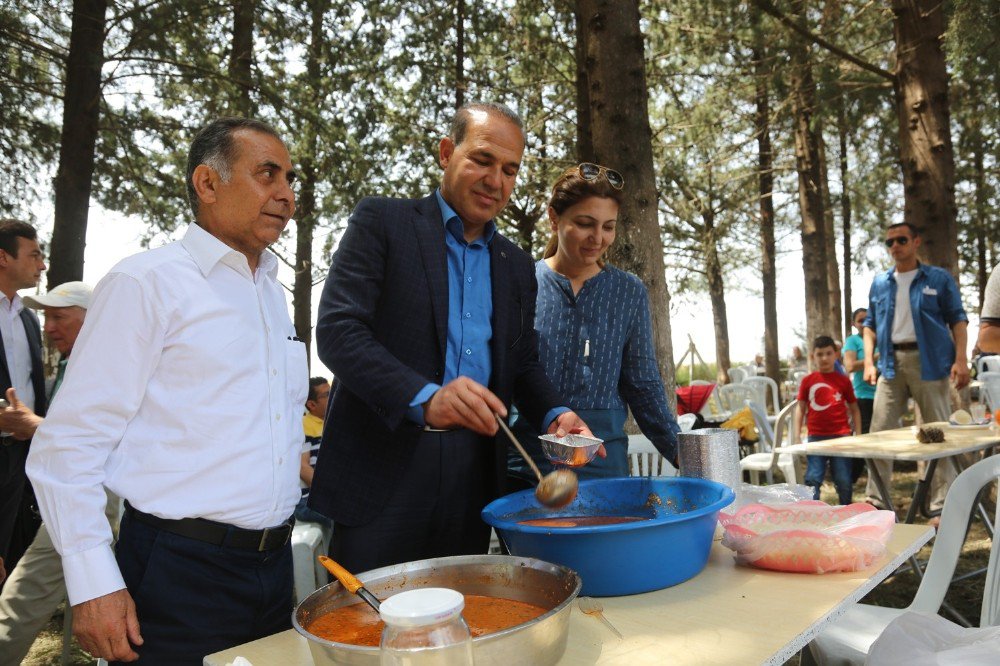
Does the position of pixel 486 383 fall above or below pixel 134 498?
above

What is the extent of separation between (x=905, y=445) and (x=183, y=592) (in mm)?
3903

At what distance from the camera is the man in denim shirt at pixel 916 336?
5.41m

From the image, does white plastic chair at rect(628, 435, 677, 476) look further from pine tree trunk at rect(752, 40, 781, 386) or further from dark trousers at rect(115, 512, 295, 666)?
pine tree trunk at rect(752, 40, 781, 386)

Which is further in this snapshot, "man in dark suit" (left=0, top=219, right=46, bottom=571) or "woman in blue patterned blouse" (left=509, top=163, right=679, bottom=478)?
"man in dark suit" (left=0, top=219, right=46, bottom=571)

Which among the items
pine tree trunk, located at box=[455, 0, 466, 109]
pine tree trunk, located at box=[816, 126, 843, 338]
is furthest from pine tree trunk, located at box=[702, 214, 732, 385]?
pine tree trunk, located at box=[455, 0, 466, 109]

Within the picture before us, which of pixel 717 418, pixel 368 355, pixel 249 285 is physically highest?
pixel 249 285

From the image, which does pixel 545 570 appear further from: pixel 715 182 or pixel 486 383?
pixel 715 182

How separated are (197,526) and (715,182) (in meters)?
12.2

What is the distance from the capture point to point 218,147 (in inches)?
65.7

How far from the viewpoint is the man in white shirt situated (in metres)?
1.40

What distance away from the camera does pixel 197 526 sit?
1.49m

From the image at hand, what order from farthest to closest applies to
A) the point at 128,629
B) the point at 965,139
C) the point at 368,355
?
the point at 965,139 < the point at 368,355 < the point at 128,629

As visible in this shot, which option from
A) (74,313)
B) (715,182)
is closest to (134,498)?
(74,313)

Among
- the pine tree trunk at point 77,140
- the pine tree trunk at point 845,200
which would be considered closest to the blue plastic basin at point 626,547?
the pine tree trunk at point 77,140
